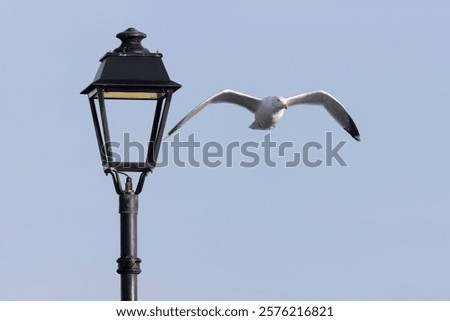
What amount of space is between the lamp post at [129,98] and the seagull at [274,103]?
710 cm

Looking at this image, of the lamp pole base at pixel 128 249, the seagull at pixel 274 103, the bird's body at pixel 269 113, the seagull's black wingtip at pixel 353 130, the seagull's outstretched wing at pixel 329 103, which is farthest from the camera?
the bird's body at pixel 269 113

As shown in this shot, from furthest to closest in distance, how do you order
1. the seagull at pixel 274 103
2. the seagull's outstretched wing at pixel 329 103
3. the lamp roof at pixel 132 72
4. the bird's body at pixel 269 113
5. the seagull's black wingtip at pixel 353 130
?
the bird's body at pixel 269 113
the seagull at pixel 274 103
the seagull's outstretched wing at pixel 329 103
the seagull's black wingtip at pixel 353 130
the lamp roof at pixel 132 72

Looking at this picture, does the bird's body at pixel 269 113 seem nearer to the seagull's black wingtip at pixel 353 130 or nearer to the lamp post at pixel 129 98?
the seagull's black wingtip at pixel 353 130

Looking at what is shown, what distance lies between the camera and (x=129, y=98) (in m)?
7.82

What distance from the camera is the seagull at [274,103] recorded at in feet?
50.5

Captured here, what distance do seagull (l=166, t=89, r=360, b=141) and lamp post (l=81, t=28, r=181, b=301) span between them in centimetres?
710

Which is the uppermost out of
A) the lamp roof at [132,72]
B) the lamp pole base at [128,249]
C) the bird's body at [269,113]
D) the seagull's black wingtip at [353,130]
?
the bird's body at [269,113]

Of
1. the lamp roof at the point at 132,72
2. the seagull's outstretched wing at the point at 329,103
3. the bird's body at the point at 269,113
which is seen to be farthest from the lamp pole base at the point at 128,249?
the bird's body at the point at 269,113

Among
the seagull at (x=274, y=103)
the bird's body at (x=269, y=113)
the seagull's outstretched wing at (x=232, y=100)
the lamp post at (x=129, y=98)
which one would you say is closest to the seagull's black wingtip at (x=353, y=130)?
the seagull at (x=274, y=103)

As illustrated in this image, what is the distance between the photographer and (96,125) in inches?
312

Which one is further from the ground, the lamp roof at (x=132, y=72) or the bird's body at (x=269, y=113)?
the bird's body at (x=269, y=113)

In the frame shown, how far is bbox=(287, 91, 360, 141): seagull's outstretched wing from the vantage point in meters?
15.0

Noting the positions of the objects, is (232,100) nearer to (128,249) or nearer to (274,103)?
(274,103)

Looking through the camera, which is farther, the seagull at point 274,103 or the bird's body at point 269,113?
the bird's body at point 269,113
